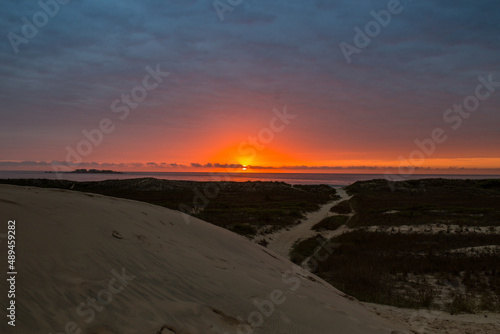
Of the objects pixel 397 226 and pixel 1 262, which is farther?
pixel 397 226

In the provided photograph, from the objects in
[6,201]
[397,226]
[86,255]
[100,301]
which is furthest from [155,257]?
[397,226]

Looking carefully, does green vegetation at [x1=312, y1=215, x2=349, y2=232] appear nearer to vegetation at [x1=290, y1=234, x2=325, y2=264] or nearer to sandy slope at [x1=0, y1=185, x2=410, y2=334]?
vegetation at [x1=290, y1=234, x2=325, y2=264]

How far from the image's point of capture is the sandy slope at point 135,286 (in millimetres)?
3541

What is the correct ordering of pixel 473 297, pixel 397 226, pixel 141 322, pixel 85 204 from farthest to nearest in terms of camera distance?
pixel 397 226 → pixel 473 297 → pixel 85 204 → pixel 141 322

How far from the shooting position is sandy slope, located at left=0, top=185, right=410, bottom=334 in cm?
354

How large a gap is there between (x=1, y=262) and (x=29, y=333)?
45.9 inches

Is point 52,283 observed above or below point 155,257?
below

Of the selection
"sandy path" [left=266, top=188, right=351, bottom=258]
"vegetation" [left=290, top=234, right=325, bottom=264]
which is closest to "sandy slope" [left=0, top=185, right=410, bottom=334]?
"vegetation" [left=290, top=234, right=325, bottom=264]

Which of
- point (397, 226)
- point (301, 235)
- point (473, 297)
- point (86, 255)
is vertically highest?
point (397, 226)

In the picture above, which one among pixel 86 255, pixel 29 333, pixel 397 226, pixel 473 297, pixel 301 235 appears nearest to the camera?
pixel 29 333

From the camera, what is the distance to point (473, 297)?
29.4ft

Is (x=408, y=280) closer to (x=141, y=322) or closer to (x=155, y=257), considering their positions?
(x=155, y=257)

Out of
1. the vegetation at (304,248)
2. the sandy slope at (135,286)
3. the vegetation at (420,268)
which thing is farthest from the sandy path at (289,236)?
the sandy slope at (135,286)

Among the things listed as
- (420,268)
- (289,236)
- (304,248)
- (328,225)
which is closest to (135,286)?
(420,268)
